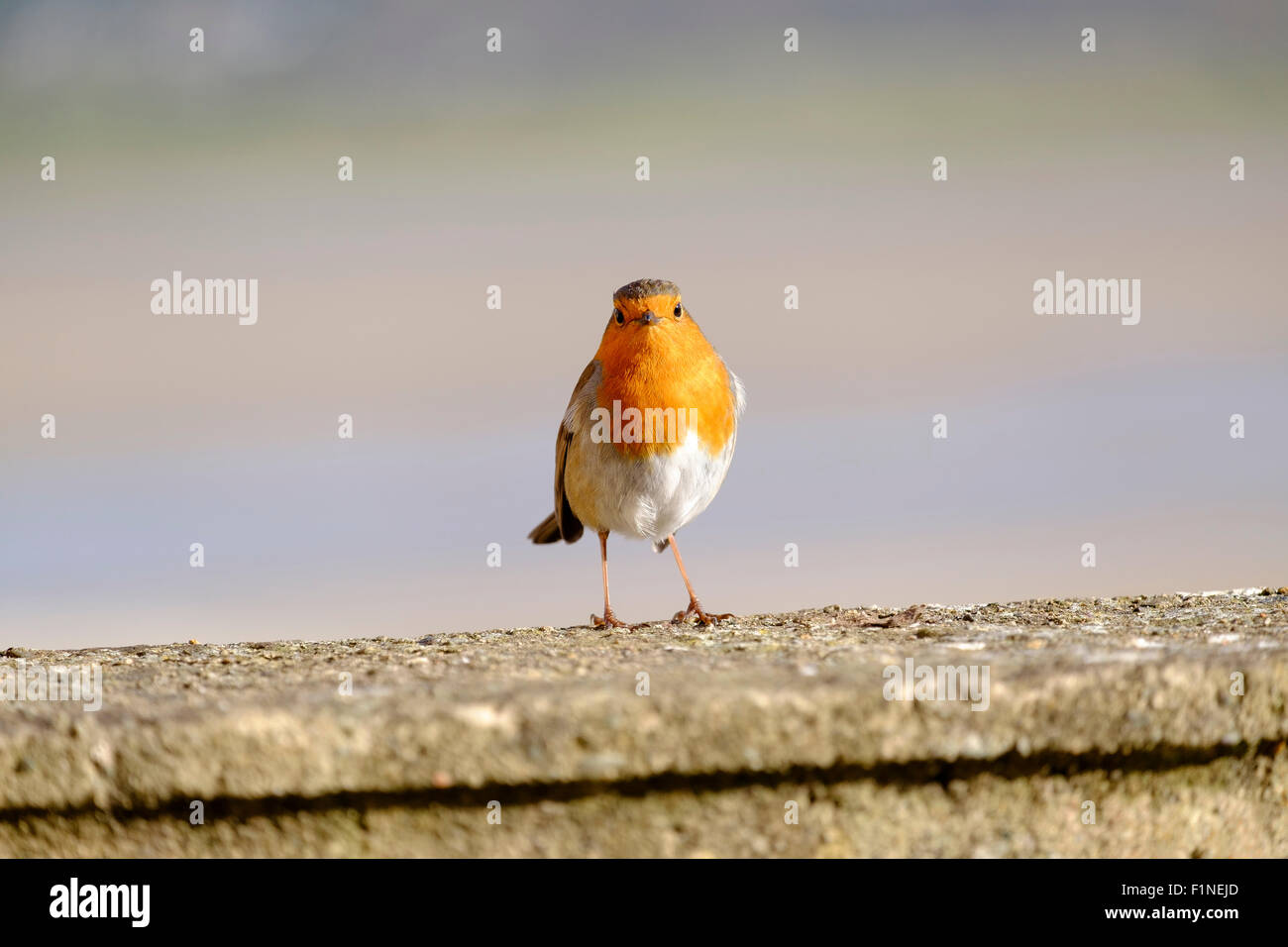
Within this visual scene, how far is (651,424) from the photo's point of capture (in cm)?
445

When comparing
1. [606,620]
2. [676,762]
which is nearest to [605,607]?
[606,620]

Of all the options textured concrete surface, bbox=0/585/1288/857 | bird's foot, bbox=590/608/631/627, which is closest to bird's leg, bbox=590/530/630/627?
bird's foot, bbox=590/608/631/627

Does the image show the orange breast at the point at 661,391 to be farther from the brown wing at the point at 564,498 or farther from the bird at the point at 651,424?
the brown wing at the point at 564,498

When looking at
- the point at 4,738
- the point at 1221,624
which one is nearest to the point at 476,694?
the point at 4,738

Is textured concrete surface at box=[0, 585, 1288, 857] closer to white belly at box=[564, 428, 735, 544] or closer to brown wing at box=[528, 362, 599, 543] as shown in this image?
white belly at box=[564, 428, 735, 544]

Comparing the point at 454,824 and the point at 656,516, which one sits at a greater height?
the point at 656,516

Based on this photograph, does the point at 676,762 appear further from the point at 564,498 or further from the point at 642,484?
the point at 564,498

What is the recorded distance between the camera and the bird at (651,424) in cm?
445

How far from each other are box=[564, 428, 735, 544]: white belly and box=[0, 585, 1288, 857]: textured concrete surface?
1708 millimetres

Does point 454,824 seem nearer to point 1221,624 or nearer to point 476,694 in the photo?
point 476,694
